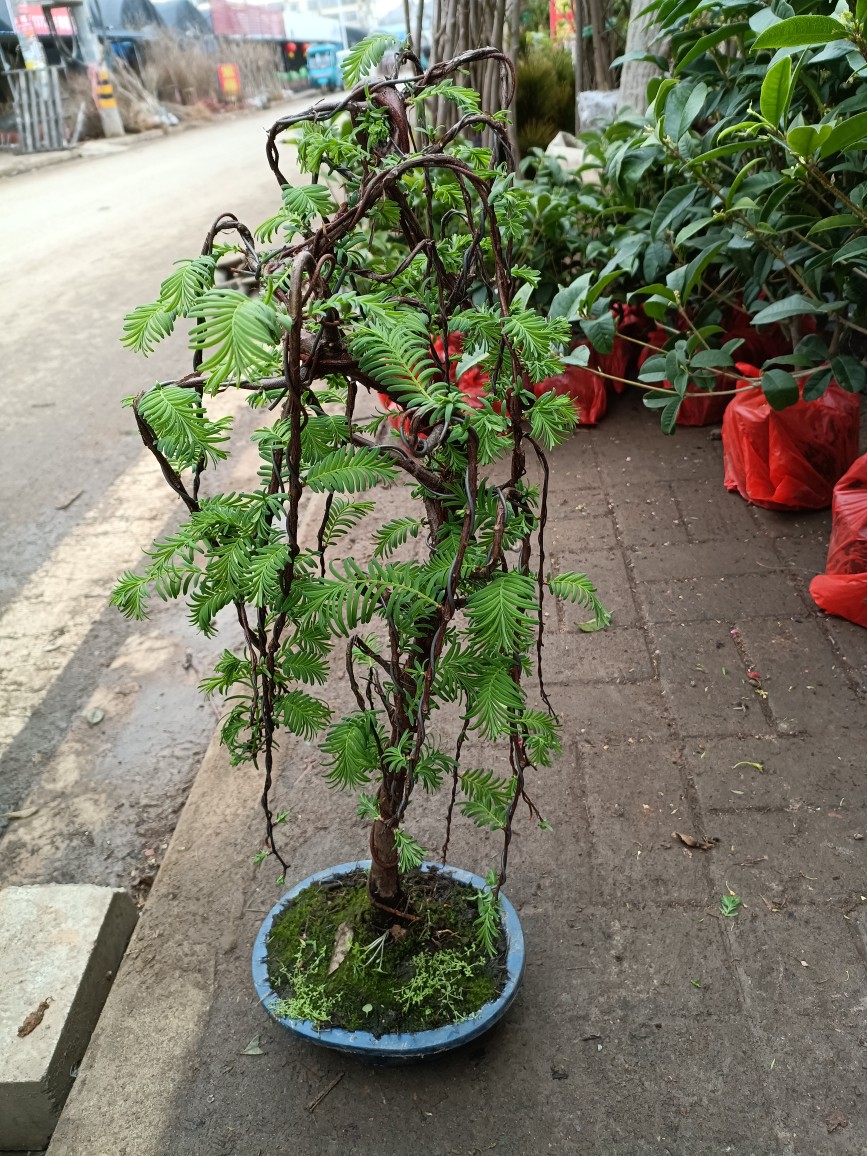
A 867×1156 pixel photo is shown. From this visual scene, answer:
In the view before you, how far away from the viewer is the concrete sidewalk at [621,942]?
1606mm

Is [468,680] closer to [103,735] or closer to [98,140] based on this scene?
[103,735]

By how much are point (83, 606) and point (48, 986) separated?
6.37 feet

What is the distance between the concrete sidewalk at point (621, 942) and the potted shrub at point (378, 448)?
0.56 feet

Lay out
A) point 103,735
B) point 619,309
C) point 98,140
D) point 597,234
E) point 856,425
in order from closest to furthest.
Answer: point 103,735
point 856,425
point 619,309
point 597,234
point 98,140

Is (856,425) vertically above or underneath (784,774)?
above

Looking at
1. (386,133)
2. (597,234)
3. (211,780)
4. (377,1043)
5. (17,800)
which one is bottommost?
(17,800)

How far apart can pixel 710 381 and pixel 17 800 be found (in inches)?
105

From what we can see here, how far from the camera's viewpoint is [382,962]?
1698 millimetres

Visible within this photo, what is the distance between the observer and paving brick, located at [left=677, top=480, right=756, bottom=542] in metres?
3.24

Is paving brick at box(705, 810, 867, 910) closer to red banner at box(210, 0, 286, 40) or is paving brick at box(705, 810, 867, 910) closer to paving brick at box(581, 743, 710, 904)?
paving brick at box(581, 743, 710, 904)

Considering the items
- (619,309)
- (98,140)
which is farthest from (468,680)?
(98,140)

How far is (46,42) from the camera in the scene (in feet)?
62.5

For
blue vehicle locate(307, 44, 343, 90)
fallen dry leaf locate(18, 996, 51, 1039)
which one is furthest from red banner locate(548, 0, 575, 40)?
blue vehicle locate(307, 44, 343, 90)

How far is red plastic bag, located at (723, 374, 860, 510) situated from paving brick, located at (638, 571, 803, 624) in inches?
16.7
